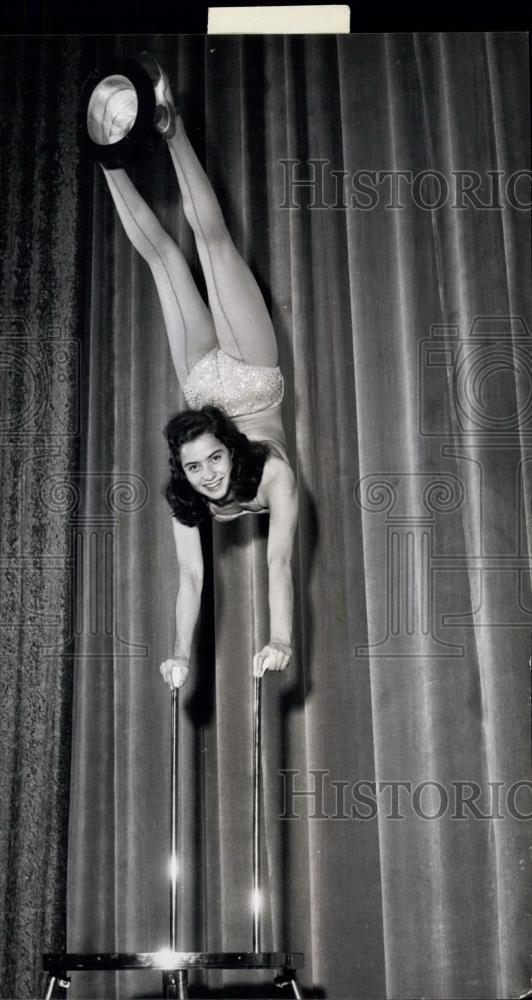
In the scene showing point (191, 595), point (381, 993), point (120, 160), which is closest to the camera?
point (381, 993)

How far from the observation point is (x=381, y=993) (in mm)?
2373

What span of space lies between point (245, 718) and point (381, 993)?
0.64 metres

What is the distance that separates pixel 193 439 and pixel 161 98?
82cm

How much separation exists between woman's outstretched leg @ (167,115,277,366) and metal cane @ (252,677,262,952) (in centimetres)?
78

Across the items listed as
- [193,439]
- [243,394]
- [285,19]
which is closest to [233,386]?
[243,394]

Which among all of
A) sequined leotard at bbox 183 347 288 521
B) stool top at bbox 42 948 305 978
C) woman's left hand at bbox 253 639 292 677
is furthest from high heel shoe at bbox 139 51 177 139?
stool top at bbox 42 948 305 978

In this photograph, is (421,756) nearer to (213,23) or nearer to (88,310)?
(88,310)

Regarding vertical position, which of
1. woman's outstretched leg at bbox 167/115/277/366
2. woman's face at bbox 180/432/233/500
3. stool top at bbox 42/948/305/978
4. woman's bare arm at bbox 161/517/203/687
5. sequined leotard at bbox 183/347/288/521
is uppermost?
woman's outstretched leg at bbox 167/115/277/366

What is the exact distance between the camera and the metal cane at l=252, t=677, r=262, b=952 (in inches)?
91.7

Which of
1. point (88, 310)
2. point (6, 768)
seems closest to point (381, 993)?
point (6, 768)

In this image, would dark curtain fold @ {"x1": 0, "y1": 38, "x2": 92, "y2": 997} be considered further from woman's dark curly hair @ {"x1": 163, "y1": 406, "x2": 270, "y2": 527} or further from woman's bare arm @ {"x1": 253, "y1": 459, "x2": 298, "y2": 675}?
woman's bare arm @ {"x1": 253, "y1": 459, "x2": 298, "y2": 675}

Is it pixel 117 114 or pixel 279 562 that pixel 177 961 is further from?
pixel 117 114

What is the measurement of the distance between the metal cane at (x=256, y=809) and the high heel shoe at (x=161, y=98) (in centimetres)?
132

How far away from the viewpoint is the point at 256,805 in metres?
2.41
